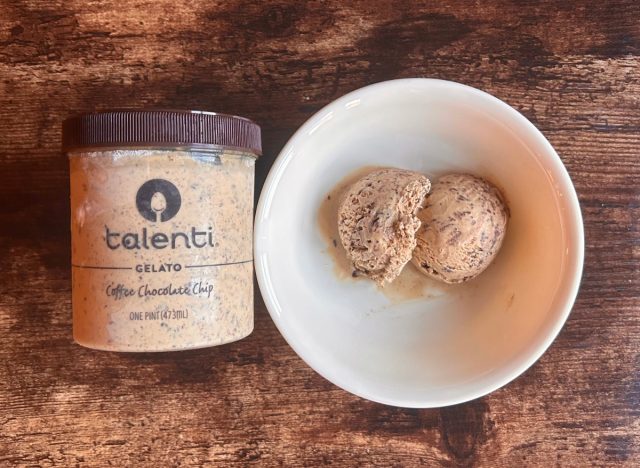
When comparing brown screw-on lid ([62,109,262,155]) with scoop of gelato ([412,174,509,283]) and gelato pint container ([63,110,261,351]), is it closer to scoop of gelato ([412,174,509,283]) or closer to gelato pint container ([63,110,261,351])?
gelato pint container ([63,110,261,351])

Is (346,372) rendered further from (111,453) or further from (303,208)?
(111,453)

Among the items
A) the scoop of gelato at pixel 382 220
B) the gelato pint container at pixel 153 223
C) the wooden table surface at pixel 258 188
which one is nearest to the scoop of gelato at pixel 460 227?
the scoop of gelato at pixel 382 220

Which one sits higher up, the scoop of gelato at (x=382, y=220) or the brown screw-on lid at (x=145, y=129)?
the brown screw-on lid at (x=145, y=129)

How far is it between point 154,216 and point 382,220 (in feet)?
0.99

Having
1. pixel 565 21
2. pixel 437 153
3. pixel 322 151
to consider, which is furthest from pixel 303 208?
pixel 565 21

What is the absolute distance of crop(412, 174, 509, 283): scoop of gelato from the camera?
2.71 feet

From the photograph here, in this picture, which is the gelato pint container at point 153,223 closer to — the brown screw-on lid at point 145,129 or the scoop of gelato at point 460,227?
the brown screw-on lid at point 145,129

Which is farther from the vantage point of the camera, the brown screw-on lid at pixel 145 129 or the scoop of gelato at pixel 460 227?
the scoop of gelato at pixel 460 227

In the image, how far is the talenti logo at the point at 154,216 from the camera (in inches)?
28.5

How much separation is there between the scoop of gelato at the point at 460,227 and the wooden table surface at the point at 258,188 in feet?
0.58

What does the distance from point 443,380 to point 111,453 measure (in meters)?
0.55

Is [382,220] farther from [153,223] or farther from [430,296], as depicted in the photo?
[153,223]

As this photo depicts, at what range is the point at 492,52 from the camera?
3.02 feet

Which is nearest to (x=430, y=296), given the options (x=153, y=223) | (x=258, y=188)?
(x=258, y=188)
